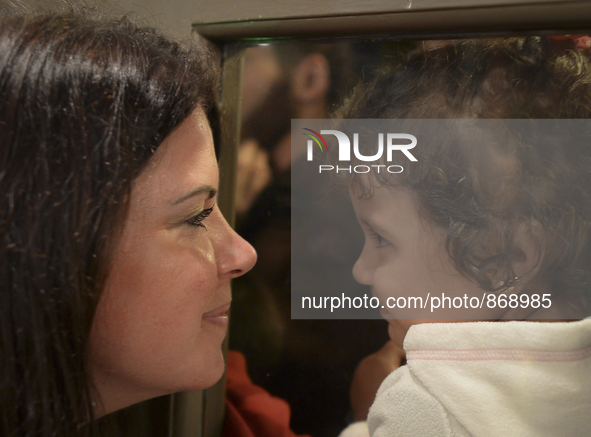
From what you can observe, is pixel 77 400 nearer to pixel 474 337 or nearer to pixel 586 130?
pixel 474 337

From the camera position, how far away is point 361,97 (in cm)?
62

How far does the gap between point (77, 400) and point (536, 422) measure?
1.72ft

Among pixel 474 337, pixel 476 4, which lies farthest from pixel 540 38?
pixel 474 337

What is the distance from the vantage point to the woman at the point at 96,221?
43 cm

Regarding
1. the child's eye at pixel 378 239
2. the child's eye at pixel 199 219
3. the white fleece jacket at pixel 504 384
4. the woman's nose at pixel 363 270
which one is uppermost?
the child's eye at pixel 199 219

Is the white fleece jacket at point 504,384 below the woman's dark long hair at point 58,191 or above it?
below

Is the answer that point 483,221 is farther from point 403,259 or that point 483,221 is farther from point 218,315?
point 218,315

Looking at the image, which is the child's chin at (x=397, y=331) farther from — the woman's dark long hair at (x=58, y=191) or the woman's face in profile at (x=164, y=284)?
the woman's dark long hair at (x=58, y=191)

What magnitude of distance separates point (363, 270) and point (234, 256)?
0.19 m

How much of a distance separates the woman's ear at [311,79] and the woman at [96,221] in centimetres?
16

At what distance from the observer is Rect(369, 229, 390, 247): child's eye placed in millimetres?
598

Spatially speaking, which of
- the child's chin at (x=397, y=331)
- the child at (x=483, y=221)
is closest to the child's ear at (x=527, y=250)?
the child at (x=483, y=221)

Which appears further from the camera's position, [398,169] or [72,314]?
[398,169]

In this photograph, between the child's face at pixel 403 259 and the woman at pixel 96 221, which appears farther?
the child's face at pixel 403 259
